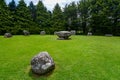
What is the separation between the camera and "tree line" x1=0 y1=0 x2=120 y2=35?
49.1 metres

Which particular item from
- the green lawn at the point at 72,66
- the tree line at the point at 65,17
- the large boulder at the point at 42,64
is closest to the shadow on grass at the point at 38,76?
the green lawn at the point at 72,66

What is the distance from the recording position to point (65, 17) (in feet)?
198

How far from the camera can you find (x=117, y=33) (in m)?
49.8

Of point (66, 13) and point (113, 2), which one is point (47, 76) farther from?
point (66, 13)

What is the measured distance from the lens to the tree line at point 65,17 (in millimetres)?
49119

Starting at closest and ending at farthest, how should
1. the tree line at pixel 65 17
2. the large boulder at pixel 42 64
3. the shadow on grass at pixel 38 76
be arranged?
the shadow on grass at pixel 38 76 → the large boulder at pixel 42 64 → the tree line at pixel 65 17

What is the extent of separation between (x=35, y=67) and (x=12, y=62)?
12.1ft

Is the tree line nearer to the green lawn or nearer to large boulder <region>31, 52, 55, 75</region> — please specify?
the green lawn

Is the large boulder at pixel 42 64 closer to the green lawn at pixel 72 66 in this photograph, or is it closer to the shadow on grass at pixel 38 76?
the shadow on grass at pixel 38 76

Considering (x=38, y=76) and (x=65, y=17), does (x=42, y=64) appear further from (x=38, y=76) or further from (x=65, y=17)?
(x=65, y=17)

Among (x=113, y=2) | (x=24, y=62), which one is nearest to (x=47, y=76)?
(x=24, y=62)

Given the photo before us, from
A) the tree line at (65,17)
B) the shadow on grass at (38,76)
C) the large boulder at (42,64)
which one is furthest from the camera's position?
the tree line at (65,17)

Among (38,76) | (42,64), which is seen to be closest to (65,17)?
(42,64)

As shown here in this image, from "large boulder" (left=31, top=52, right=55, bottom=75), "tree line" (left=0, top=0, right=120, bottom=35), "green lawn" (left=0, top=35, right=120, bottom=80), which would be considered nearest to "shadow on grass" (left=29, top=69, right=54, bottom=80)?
"green lawn" (left=0, top=35, right=120, bottom=80)
